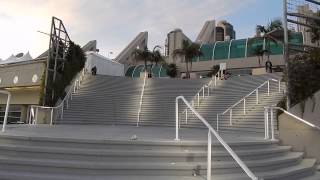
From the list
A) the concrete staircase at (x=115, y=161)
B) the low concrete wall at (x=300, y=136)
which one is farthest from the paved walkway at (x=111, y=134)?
the low concrete wall at (x=300, y=136)

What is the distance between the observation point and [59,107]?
1978 cm


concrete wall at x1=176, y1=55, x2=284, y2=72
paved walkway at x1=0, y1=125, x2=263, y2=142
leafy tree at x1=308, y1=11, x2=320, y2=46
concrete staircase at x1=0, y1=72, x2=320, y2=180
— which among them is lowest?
concrete staircase at x1=0, y1=72, x2=320, y2=180

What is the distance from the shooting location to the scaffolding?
2275 centimetres

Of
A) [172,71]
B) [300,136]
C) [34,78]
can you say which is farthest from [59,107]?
[172,71]

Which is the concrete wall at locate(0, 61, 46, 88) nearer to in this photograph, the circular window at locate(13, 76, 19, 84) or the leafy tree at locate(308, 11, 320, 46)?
the circular window at locate(13, 76, 19, 84)

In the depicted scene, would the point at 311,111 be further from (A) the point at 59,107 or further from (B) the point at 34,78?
(B) the point at 34,78

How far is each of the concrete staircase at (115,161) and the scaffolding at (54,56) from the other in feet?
52.1

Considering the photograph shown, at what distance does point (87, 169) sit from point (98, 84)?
19509 millimetres

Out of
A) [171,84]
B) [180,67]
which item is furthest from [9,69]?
[180,67]

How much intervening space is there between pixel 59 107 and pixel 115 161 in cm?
1399

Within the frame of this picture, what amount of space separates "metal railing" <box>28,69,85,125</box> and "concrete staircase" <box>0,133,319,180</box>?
34.9ft

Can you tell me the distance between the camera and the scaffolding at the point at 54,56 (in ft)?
74.6

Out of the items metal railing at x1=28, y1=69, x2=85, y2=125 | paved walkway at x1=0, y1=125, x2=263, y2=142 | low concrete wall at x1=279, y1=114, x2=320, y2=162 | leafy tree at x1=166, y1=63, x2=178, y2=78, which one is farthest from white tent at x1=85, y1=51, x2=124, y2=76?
low concrete wall at x1=279, y1=114, x2=320, y2=162

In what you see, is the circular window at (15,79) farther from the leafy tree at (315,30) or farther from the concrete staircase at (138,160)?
the concrete staircase at (138,160)
